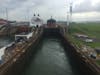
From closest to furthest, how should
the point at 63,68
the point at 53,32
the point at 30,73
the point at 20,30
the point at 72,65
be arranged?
the point at 30,73, the point at 63,68, the point at 72,65, the point at 53,32, the point at 20,30

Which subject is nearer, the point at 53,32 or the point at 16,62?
the point at 16,62

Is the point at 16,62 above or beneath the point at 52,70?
above

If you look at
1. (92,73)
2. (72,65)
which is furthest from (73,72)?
(92,73)

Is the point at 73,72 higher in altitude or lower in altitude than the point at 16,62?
lower

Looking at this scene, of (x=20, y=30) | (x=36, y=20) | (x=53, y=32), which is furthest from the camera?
(x=36, y=20)

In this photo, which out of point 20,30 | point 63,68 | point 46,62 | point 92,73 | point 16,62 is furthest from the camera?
point 20,30

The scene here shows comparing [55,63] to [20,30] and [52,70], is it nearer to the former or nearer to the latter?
[52,70]

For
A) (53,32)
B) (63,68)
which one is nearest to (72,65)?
(63,68)

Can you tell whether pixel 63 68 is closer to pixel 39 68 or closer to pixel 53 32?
pixel 39 68

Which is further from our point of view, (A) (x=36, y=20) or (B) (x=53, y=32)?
(A) (x=36, y=20)
